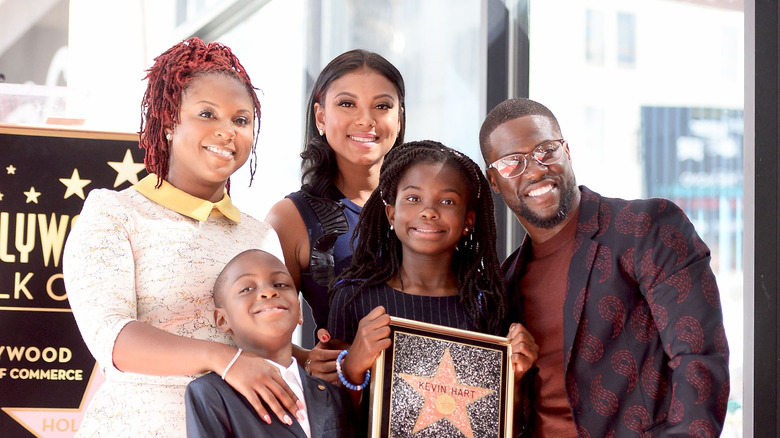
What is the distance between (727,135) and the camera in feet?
11.1

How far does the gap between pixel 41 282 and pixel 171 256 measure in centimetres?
137

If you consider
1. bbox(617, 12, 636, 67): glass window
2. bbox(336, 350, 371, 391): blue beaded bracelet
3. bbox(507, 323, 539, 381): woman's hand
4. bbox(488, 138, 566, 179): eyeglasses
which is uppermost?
bbox(617, 12, 636, 67): glass window

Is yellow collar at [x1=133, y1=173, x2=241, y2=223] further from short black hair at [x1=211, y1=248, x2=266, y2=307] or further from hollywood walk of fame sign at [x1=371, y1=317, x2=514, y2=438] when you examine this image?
hollywood walk of fame sign at [x1=371, y1=317, x2=514, y2=438]

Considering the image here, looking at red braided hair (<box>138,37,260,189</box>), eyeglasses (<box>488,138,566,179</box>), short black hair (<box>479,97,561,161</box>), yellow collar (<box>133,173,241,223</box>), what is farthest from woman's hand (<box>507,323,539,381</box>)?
red braided hair (<box>138,37,260,189</box>)

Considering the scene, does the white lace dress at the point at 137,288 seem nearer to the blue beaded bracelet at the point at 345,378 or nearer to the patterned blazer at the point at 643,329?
the blue beaded bracelet at the point at 345,378

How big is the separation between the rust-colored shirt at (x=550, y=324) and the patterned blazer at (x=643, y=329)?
93 mm

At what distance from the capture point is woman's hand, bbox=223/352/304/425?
6.63 ft

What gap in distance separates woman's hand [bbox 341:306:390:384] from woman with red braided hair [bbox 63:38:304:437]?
0.24m

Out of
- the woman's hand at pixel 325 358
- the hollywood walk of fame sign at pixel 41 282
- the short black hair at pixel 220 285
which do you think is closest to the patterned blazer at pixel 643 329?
the woman's hand at pixel 325 358

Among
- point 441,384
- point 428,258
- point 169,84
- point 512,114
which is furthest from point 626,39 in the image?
point 169,84

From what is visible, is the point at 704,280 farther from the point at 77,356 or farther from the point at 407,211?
the point at 77,356

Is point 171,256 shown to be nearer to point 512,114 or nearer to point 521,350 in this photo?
point 521,350

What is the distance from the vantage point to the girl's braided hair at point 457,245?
262 cm

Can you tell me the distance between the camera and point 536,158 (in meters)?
2.53
